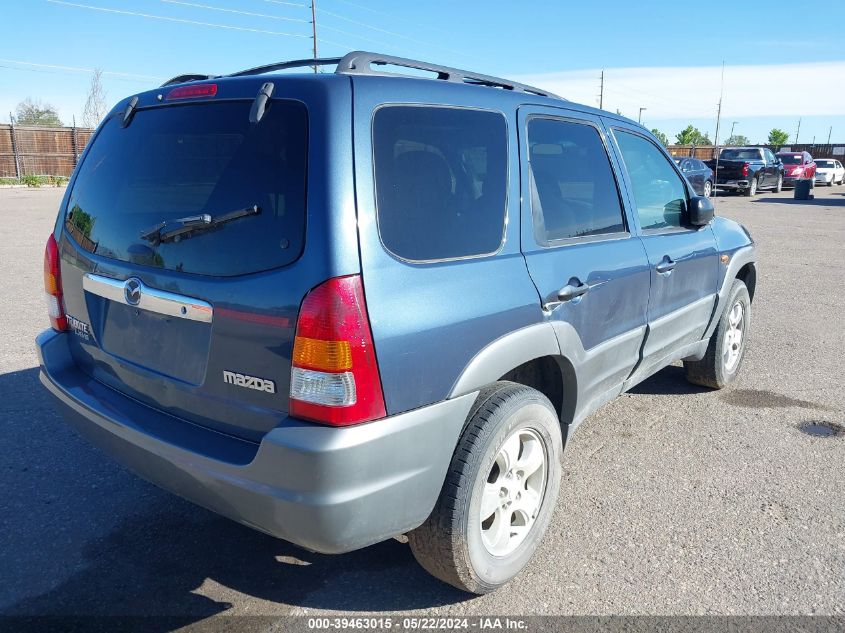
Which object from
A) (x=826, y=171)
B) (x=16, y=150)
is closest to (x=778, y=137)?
(x=826, y=171)

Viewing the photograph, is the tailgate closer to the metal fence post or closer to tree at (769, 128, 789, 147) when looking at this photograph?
the metal fence post

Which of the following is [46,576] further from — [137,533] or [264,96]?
[264,96]

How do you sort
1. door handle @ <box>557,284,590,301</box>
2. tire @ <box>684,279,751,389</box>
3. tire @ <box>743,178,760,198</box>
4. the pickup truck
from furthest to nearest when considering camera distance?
1. tire @ <box>743,178,760,198</box>
2. the pickup truck
3. tire @ <box>684,279,751,389</box>
4. door handle @ <box>557,284,590,301</box>

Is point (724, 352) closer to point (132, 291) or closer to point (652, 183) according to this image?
point (652, 183)

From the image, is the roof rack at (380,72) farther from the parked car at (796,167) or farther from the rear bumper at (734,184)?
the parked car at (796,167)

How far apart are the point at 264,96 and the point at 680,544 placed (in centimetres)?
259

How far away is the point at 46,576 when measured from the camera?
279 centimetres

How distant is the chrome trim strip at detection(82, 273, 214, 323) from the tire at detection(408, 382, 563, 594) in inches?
40.4

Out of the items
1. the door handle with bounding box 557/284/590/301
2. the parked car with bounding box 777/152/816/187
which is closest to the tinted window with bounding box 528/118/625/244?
the door handle with bounding box 557/284/590/301

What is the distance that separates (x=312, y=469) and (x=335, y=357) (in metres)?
0.34

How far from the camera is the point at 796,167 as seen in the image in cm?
3042

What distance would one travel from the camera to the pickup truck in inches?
1040

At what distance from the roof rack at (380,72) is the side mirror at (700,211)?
4.66ft

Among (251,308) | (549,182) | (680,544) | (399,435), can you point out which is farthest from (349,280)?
(680,544)
